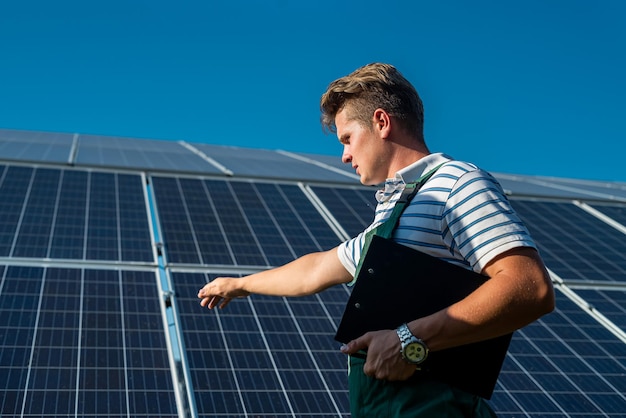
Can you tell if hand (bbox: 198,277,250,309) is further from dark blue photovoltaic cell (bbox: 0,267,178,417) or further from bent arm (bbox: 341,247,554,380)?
dark blue photovoltaic cell (bbox: 0,267,178,417)

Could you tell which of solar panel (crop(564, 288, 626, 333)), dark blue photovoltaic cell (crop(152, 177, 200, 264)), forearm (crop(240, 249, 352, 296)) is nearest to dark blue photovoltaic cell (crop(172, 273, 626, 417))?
solar panel (crop(564, 288, 626, 333))

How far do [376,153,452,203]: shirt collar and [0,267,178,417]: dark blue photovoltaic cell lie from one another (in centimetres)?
338

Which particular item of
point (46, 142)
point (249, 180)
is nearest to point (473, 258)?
point (249, 180)

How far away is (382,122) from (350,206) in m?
7.54

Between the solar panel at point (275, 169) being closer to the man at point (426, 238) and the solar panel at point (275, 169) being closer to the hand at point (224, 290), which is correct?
the hand at point (224, 290)

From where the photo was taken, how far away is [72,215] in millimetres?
8453

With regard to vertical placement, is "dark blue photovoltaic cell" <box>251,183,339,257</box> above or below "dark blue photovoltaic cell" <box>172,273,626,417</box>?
above

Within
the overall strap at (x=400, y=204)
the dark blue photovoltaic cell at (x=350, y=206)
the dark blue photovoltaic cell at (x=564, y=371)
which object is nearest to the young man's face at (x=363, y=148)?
the overall strap at (x=400, y=204)

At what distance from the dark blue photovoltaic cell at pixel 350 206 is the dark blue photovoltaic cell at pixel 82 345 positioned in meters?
2.90

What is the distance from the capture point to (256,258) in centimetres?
807

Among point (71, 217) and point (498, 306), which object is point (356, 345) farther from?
point (71, 217)

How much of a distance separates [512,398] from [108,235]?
4184 millimetres

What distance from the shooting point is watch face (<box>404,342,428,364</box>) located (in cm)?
230

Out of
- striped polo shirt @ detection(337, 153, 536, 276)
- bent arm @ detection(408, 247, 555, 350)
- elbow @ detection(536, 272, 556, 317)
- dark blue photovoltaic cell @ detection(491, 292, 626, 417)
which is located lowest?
elbow @ detection(536, 272, 556, 317)
